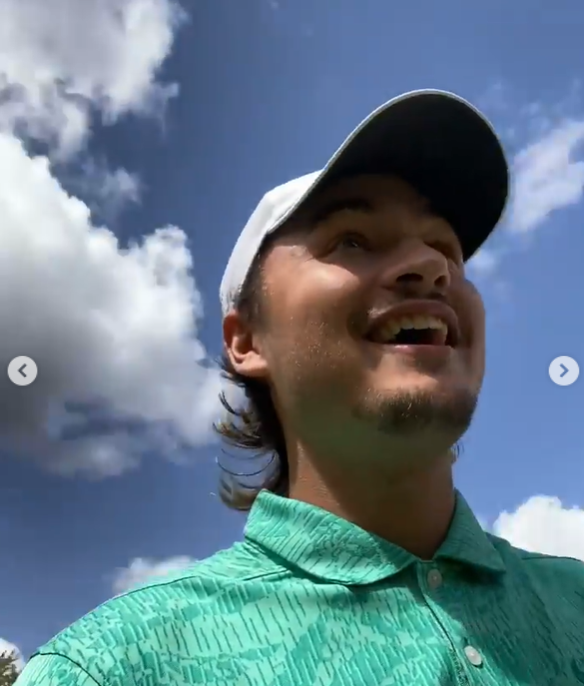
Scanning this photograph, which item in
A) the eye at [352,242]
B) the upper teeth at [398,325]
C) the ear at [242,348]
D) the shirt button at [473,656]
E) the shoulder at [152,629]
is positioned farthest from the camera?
the ear at [242,348]

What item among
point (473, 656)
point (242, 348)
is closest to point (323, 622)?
point (473, 656)

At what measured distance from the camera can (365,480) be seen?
174 centimetres

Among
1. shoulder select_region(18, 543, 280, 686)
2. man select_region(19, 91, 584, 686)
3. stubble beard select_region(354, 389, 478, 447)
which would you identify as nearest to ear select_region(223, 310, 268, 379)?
man select_region(19, 91, 584, 686)

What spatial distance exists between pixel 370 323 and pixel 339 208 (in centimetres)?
40

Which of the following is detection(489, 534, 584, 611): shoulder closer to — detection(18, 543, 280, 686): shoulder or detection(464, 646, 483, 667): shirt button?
detection(464, 646, 483, 667): shirt button

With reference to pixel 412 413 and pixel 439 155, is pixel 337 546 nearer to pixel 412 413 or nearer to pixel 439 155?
pixel 412 413

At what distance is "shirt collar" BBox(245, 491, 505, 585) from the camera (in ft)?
4.83

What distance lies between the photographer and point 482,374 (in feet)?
6.14

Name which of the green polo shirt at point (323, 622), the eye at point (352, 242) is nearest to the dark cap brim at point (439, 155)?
the eye at point (352, 242)

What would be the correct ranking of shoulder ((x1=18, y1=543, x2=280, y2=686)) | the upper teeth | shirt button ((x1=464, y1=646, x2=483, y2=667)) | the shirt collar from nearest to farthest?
shoulder ((x1=18, y1=543, x2=280, y2=686)) < shirt button ((x1=464, y1=646, x2=483, y2=667)) < the shirt collar < the upper teeth

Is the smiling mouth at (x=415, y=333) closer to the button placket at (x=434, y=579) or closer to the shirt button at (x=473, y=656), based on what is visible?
the button placket at (x=434, y=579)

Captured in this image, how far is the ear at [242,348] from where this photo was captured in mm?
2107

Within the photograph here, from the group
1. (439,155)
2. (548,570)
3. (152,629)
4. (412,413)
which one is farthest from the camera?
(439,155)

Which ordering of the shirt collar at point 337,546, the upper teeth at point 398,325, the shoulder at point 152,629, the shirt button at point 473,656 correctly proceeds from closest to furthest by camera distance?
the shoulder at point 152,629 < the shirt button at point 473,656 < the shirt collar at point 337,546 < the upper teeth at point 398,325
